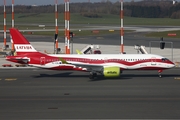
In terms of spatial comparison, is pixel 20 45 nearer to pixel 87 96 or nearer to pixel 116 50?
pixel 87 96

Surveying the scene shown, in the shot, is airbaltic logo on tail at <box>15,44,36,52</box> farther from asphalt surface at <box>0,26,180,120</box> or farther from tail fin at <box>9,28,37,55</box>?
asphalt surface at <box>0,26,180,120</box>

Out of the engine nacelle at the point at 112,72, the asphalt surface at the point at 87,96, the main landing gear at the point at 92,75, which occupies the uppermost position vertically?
the engine nacelle at the point at 112,72

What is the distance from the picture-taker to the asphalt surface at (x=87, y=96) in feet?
95.7

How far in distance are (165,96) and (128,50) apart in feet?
145

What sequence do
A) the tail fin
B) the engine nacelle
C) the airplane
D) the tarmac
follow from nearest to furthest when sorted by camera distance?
the engine nacelle
the airplane
the tail fin
the tarmac

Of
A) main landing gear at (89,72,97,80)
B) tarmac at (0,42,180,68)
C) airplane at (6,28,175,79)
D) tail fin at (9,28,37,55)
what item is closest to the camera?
main landing gear at (89,72,97,80)

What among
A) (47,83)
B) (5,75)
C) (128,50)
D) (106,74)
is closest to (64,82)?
(47,83)

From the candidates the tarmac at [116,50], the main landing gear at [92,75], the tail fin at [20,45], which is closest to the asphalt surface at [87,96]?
the main landing gear at [92,75]

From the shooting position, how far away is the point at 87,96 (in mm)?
36094

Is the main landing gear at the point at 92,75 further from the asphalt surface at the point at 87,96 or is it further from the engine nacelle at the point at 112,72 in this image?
the engine nacelle at the point at 112,72

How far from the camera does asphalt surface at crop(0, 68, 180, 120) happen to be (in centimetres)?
2916

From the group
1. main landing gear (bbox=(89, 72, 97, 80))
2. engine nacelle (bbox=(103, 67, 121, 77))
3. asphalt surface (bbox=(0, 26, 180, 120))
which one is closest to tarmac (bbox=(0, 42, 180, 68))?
asphalt surface (bbox=(0, 26, 180, 120))

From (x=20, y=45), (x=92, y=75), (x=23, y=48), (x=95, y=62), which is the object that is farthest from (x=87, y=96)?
(x=20, y=45)

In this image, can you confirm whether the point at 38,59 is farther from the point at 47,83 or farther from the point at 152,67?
the point at 152,67
